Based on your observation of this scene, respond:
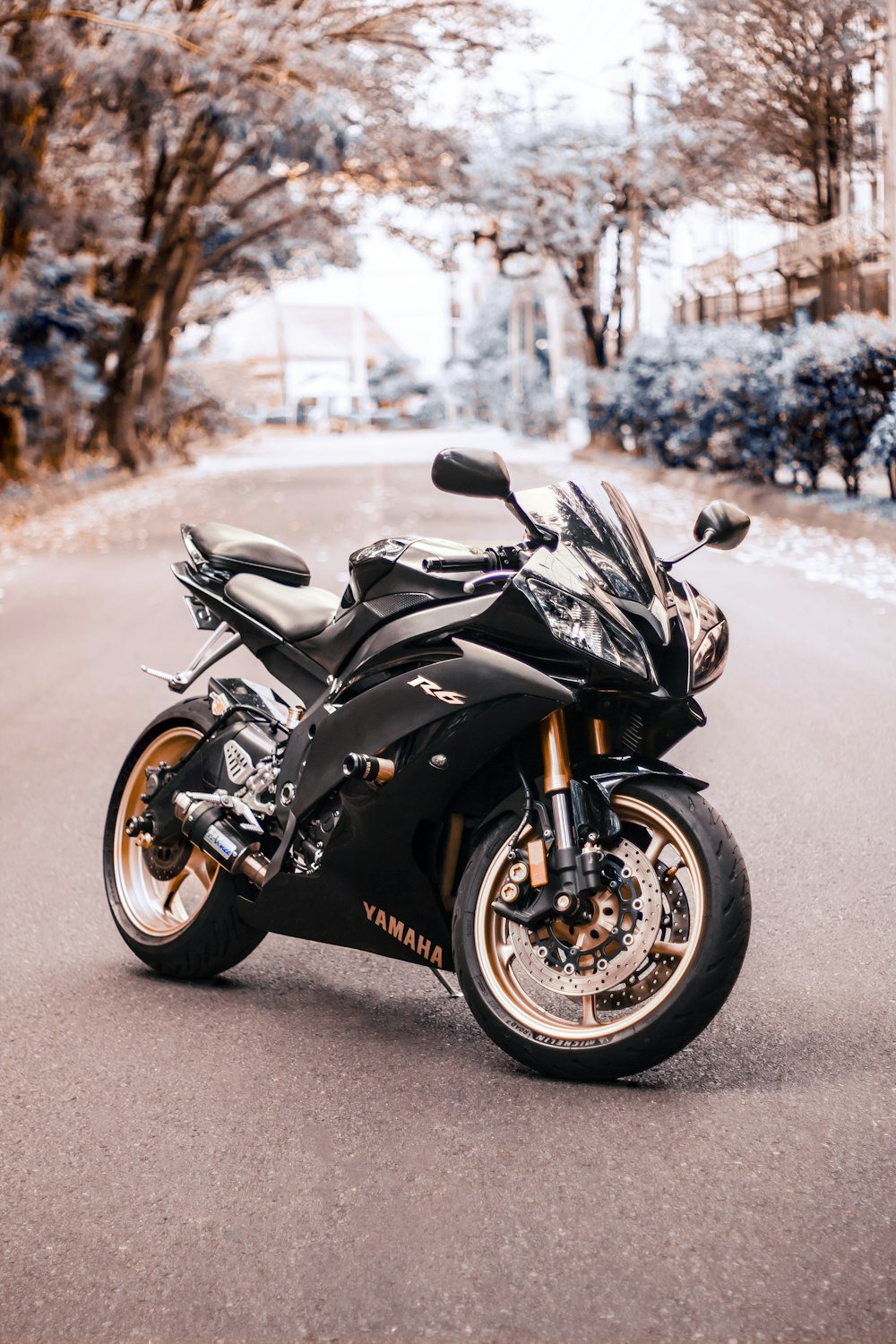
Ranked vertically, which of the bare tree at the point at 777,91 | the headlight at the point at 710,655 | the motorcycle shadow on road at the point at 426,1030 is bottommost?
the motorcycle shadow on road at the point at 426,1030

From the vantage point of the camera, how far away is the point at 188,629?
11141mm

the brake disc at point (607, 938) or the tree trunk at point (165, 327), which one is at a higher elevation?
the tree trunk at point (165, 327)

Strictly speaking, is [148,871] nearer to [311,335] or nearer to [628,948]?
[628,948]

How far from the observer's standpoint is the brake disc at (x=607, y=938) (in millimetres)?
3443

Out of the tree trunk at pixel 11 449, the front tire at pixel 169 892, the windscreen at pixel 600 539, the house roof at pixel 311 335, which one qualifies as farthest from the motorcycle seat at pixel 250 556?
the house roof at pixel 311 335

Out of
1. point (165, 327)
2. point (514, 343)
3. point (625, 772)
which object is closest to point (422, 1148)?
point (625, 772)

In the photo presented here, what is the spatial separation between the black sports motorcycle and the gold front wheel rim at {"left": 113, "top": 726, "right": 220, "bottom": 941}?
50 cm

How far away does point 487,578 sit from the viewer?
3.52 meters

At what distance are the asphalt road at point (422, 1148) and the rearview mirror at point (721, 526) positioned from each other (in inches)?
47.4

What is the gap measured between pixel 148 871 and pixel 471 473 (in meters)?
1.99

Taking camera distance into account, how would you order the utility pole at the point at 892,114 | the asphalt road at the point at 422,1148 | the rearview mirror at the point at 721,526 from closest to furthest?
1. the asphalt road at the point at 422,1148
2. the rearview mirror at the point at 721,526
3. the utility pole at the point at 892,114

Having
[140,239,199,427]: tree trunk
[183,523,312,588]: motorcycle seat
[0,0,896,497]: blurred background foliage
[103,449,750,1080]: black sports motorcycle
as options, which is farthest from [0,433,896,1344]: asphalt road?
[140,239,199,427]: tree trunk

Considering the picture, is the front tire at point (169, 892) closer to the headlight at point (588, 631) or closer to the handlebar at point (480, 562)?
the handlebar at point (480, 562)

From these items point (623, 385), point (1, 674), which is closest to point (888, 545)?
point (1, 674)
